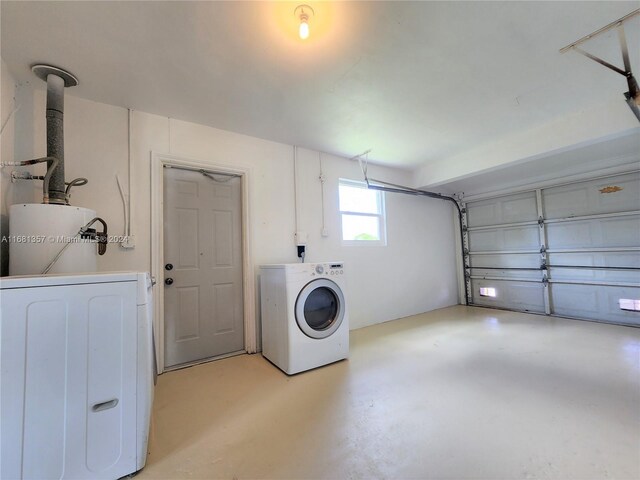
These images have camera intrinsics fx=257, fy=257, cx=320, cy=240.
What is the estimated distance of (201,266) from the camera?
2676 millimetres

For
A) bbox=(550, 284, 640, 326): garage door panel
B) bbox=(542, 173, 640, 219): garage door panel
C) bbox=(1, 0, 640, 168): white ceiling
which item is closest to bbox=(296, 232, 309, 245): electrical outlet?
bbox=(1, 0, 640, 168): white ceiling

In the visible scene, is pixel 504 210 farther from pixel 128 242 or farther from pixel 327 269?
pixel 128 242

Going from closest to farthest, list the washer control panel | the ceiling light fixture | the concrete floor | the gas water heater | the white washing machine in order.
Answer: the concrete floor < the ceiling light fixture < the gas water heater < the white washing machine < the washer control panel

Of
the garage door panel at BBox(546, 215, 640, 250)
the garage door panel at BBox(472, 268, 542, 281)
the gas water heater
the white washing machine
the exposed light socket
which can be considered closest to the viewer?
the gas water heater

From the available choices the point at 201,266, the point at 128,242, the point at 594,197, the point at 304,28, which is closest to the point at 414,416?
the point at 201,266

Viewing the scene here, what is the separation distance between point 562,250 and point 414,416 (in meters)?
4.00

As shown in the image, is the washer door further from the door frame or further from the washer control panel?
the door frame

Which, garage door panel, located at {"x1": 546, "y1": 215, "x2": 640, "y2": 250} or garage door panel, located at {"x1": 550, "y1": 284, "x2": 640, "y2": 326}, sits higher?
garage door panel, located at {"x1": 546, "y1": 215, "x2": 640, "y2": 250}

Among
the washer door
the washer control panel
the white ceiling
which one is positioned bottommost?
the washer door

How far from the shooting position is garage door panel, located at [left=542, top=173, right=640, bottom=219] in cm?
340

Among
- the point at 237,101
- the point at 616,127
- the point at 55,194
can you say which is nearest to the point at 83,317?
the point at 55,194

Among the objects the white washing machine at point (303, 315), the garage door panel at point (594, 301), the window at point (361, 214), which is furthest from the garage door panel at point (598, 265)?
the white washing machine at point (303, 315)

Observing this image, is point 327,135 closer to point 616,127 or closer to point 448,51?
point 448,51

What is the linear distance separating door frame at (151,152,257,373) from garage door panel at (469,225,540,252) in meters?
4.38
